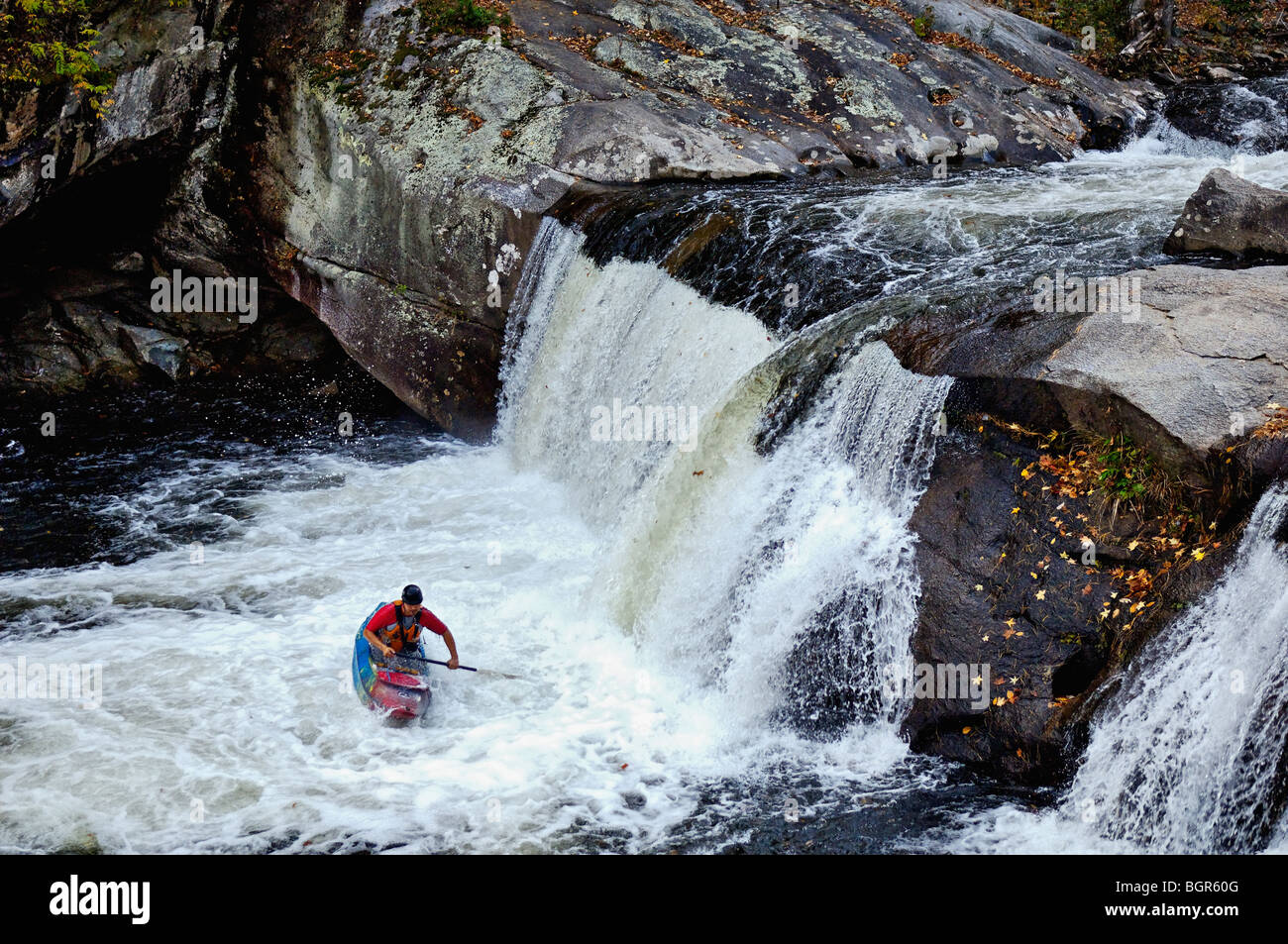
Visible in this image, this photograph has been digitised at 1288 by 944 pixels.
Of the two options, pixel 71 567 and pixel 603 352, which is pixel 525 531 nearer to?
pixel 603 352

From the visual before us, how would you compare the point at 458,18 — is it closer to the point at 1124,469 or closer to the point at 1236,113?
the point at 1124,469

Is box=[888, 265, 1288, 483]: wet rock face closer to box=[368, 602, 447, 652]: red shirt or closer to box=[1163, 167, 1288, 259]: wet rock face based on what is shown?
box=[1163, 167, 1288, 259]: wet rock face

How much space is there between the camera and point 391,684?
7383mm

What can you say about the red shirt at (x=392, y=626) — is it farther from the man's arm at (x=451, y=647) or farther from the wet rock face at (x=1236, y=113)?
the wet rock face at (x=1236, y=113)

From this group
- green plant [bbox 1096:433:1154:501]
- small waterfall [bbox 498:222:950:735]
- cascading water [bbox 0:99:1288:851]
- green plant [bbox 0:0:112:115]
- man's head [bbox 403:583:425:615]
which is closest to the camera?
cascading water [bbox 0:99:1288:851]

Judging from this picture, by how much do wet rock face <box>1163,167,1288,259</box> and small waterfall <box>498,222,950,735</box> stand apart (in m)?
3.03

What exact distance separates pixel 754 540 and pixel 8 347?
1147cm

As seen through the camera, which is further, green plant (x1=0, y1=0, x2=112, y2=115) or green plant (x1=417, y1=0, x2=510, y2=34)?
green plant (x1=417, y1=0, x2=510, y2=34)

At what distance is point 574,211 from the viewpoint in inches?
456

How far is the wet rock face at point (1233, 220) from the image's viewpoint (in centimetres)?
808

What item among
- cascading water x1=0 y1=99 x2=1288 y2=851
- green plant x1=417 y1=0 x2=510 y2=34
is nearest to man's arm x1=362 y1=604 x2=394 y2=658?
cascading water x1=0 y1=99 x2=1288 y2=851

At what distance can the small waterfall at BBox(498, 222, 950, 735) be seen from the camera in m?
7.21

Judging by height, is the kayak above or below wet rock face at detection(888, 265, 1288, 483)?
below

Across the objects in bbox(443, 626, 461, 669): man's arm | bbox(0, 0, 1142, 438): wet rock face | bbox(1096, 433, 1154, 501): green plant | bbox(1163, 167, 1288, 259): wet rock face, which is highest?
bbox(0, 0, 1142, 438): wet rock face
